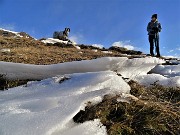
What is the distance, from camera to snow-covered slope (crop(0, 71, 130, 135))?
115 inches

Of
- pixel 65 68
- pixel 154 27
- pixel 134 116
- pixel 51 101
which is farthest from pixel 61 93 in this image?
pixel 154 27

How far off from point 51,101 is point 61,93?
291 mm

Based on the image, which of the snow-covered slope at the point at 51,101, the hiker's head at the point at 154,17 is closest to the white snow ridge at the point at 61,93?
the snow-covered slope at the point at 51,101

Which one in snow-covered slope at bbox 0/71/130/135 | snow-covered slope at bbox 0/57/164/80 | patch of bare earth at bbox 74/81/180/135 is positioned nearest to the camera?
snow-covered slope at bbox 0/71/130/135

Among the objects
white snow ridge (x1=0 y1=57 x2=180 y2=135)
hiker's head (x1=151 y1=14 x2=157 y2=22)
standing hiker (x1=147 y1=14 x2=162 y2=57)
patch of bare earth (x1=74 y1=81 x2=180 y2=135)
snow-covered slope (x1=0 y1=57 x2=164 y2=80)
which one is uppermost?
hiker's head (x1=151 y1=14 x2=157 y2=22)

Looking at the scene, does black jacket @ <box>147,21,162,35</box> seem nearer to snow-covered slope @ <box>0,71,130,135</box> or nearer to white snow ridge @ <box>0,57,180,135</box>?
white snow ridge @ <box>0,57,180,135</box>


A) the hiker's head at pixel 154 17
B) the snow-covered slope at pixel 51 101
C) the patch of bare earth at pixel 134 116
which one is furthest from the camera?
the hiker's head at pixel 154 17

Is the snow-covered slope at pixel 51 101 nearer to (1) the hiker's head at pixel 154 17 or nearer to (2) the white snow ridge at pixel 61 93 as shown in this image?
(2) the white snow ridge at pixel 61 93

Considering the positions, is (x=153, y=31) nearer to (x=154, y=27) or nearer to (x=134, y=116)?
(x=154, y=27)

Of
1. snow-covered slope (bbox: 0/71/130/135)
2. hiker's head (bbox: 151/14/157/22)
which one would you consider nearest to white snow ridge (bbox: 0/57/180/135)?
snow-covered slope (bbox: 0/71/130/135)

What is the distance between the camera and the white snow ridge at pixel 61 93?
2967 millimetres

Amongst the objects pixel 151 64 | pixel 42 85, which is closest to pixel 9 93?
pixel 42 85

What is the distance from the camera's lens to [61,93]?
365 centimetres

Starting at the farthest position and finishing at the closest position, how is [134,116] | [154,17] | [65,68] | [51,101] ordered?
[154,17] < [65,68] < [134,116] < [51,101]
